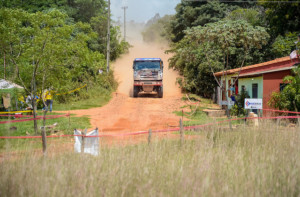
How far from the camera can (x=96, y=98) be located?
2759 cm

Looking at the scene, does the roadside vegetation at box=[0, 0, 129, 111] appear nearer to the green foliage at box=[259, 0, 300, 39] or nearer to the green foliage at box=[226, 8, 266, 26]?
the green foliage at box=[259, 0, 300, 39]

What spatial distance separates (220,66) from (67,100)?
39.0ft

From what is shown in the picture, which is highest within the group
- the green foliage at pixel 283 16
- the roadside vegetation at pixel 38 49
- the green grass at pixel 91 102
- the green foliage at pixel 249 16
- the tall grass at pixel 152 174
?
the green foliage at pixel 249 16

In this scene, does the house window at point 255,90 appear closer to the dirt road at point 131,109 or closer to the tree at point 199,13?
the dirt road at point 131,109

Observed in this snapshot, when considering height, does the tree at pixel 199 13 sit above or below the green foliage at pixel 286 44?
above

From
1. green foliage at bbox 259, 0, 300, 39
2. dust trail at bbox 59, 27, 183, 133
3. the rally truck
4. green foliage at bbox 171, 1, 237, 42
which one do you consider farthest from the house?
green foliage at bbox 171, 1, 237, 42

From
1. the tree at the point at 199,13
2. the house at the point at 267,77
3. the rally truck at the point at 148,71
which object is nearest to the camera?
the house at the point at 267,77

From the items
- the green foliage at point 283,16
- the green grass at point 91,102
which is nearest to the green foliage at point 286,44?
the green foliage at point 283,16

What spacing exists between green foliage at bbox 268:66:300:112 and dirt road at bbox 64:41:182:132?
14.3 ft

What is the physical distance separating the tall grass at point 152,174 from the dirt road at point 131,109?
177 inches

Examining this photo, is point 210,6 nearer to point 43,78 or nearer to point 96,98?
point 96,98

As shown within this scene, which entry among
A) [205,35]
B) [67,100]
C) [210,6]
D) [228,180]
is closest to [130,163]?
[228,180]

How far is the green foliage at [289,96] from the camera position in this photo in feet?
40.0

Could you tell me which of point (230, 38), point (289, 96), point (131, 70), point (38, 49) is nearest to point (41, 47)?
point (38, 49)
